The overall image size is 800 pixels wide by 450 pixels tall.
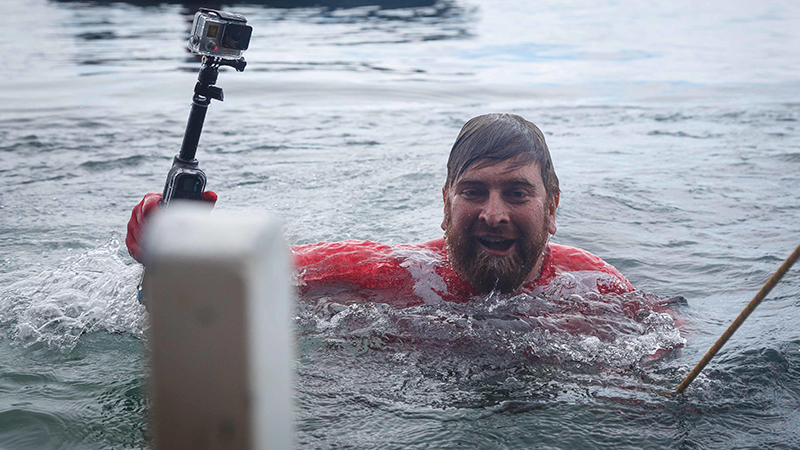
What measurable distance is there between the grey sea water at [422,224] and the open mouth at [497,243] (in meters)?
0.25

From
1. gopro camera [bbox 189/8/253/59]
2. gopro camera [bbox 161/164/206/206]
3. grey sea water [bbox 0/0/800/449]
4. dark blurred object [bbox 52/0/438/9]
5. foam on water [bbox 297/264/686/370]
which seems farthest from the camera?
dark blurred object [bbox 52/0/438/9]

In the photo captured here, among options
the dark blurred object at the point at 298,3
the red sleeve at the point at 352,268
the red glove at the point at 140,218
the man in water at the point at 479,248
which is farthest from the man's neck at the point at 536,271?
the dark blurred object at the point at 298,3

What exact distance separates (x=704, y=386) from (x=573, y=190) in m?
4.22

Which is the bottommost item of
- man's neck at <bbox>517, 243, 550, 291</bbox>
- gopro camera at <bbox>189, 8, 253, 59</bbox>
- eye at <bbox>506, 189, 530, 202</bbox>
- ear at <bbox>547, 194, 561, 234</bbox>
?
man's neck at <bbox>517, 243, 550, 291</bbox>

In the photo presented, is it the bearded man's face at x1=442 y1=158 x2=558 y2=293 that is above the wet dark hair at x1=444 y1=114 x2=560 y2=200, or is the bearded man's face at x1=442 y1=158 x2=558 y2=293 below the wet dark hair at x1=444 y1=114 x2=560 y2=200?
below

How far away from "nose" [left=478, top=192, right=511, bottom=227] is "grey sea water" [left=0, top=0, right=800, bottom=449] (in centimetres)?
40

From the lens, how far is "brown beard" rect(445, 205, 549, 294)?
3295 mm

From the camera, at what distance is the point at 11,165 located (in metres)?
7.14

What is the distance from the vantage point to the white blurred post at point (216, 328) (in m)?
0.60

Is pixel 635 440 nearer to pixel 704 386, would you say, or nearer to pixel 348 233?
pixel 704 386

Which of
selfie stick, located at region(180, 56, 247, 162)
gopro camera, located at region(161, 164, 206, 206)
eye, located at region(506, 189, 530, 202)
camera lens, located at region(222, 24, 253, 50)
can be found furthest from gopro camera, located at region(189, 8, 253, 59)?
eye, located at region(506, 189, 530, 202)

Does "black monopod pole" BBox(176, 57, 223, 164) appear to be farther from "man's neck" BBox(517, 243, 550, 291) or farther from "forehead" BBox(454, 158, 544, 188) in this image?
"man's neck" BBox(517, 243, 550, 291)

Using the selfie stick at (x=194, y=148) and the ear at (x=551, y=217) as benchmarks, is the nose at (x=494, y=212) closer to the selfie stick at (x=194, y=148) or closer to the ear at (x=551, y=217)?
the ear at (x=551, y=217)

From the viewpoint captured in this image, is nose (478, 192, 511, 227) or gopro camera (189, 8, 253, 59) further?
nose (478, 192, 511, 227)
